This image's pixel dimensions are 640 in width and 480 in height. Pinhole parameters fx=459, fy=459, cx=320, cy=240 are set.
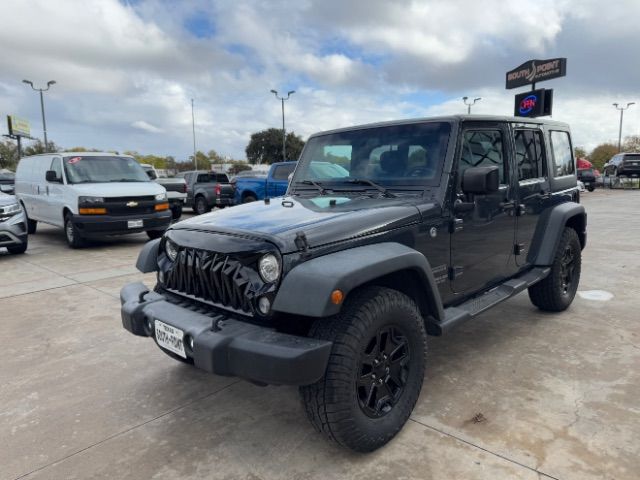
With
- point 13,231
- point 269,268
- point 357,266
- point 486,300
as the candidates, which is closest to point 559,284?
point 486,300

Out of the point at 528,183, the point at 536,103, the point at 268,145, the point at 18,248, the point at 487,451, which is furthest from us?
the point at 268,145

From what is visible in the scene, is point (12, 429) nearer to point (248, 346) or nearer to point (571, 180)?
point (248, 346)

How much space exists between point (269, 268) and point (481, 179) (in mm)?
1502

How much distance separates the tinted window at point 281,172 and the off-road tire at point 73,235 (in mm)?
4965

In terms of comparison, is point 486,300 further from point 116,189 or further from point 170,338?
point 116,189

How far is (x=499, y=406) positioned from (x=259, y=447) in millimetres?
1474

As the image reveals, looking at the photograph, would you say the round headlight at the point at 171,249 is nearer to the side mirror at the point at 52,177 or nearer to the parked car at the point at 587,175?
the side mirror at the point at 52,177

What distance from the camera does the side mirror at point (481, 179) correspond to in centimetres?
288

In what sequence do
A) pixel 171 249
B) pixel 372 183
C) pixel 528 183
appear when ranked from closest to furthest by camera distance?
1. pixel 171 249
2. pixel 372 183
3. pixel 528 183

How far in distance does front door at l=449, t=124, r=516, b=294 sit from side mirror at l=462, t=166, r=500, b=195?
13cm

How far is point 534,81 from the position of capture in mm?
23438

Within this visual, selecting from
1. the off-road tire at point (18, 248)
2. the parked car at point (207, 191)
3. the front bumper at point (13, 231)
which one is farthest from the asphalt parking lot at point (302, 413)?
the parked car at point (207, 191)

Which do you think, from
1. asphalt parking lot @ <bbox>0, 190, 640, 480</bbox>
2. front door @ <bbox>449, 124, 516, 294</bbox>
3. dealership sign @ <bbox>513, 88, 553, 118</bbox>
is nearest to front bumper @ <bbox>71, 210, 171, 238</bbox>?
asphalt parking lot @ <bbox>0, 190, 640, 480</bbox>

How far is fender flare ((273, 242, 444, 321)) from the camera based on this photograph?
2.06 meters
